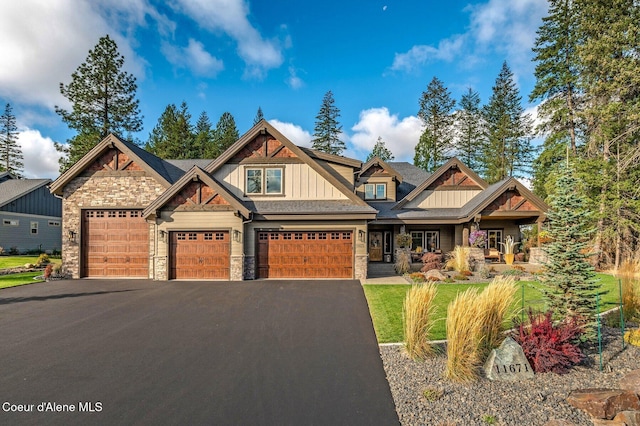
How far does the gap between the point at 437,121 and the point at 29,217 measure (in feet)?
135

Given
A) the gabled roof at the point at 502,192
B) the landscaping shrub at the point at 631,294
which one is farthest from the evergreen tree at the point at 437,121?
the landscaping shrub at the point at 631,294

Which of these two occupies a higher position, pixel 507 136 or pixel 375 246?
pixel 507 136

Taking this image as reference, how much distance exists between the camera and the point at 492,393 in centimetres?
421

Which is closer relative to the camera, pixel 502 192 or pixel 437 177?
pixel 502 192

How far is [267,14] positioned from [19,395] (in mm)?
16585

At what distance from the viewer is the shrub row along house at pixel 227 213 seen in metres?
13.3

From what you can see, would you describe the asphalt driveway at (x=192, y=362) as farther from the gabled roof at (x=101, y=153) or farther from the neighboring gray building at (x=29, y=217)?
the neighboring gray building at (x=29, y=217)

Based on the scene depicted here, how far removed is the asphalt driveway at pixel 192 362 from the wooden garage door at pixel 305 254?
378 centimetres

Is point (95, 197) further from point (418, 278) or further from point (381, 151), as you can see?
point (381, 151)

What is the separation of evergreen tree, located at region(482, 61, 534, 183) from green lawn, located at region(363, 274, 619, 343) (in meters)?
21.3

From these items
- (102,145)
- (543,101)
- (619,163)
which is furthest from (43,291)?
(543,101)

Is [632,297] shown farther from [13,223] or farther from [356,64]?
[13,223]

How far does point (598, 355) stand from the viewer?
5297 mm

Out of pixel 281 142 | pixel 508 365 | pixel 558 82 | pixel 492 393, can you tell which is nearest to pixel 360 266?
pixel 281 142
